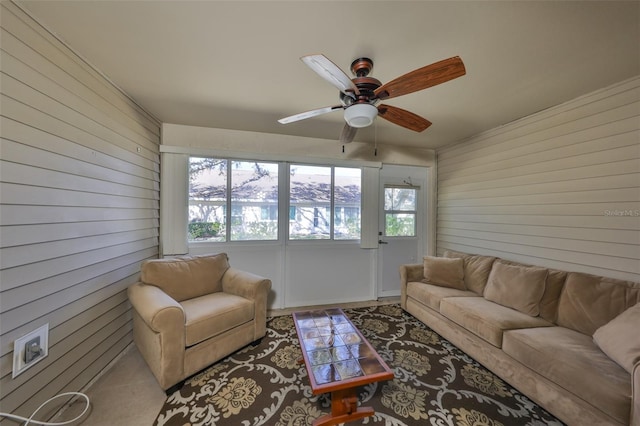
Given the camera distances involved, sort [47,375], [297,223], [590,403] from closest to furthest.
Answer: [590,403] → [47,375] → [297,223]

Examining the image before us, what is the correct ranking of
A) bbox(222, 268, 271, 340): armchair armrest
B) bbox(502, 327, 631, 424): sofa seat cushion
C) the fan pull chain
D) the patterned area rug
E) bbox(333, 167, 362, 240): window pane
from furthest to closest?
1. bbox(333, 167, 362, 240): window pane
2. the fan pull chain
3. bbox(222, 268, 271, 340): armchair armrest
4. the patterned area rug
5. bbox(502, 327, 631, 424): sofa seat cushion

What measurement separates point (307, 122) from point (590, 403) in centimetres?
313

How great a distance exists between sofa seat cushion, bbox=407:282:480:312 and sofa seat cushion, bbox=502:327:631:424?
740 millimetres

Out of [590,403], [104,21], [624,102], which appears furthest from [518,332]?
[104,21]

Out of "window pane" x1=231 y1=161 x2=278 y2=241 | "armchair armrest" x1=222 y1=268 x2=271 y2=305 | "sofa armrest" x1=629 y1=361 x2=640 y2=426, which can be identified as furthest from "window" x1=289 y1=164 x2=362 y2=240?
"sofa armrest" x1=629 y1=361 x2=640 y2=426

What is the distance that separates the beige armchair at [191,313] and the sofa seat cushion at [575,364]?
7.09 feet

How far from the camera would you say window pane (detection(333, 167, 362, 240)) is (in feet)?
12.0

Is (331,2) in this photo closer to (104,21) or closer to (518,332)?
(104,21)

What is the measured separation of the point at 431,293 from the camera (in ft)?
8.94

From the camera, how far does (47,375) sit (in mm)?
1493

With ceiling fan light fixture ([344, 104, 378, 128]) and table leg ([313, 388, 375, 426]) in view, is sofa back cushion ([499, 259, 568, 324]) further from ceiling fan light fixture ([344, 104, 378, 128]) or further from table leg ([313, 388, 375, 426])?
ceiling fan light fixture ([344, 104, 378, 128])

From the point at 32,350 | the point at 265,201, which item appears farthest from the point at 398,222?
the point at 32,350

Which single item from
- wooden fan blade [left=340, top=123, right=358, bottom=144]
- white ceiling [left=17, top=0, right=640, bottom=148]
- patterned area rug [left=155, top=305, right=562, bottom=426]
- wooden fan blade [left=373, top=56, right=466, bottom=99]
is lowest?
patterned area rug [left=155, top=305, right=562, bottom=426]

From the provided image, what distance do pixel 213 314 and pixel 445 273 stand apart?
2.59 metres
